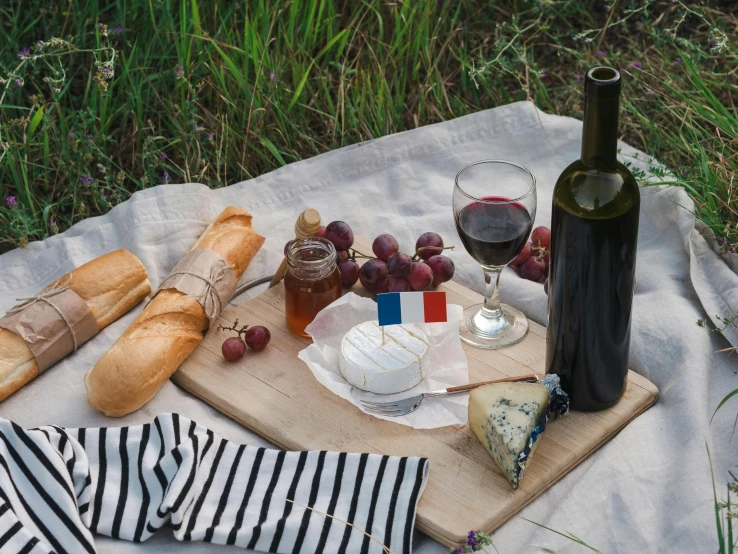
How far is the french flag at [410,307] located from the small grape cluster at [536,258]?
1.91ft

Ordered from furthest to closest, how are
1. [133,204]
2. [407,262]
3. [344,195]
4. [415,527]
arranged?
[344,195] < [133,204] < [407,262] < [415,527]

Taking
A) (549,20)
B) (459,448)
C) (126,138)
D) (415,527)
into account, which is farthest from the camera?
(549,20)

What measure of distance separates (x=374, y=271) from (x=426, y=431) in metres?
0.56

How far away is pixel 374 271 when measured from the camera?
2.65 metres

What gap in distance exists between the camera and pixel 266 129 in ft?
11.4

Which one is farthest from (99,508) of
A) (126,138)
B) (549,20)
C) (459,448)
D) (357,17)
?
(549,20)

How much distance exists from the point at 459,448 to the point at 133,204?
137 cm

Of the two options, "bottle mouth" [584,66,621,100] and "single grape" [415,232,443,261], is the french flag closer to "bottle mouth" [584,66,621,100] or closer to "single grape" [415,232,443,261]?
"single grape" [415,232,443,261]

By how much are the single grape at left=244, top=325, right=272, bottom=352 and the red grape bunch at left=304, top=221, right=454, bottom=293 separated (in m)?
0.31

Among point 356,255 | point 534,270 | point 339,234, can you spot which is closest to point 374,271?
point 339,234

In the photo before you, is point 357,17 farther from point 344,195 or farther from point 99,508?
point 99,508

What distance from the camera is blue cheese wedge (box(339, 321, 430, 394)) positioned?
229 cm

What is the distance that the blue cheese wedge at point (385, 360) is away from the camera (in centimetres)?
229

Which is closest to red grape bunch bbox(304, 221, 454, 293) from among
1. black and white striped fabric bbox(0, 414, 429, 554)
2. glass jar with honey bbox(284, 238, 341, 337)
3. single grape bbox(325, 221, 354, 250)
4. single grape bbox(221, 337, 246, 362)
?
single grape bbox(325, 221, 354, 250)
